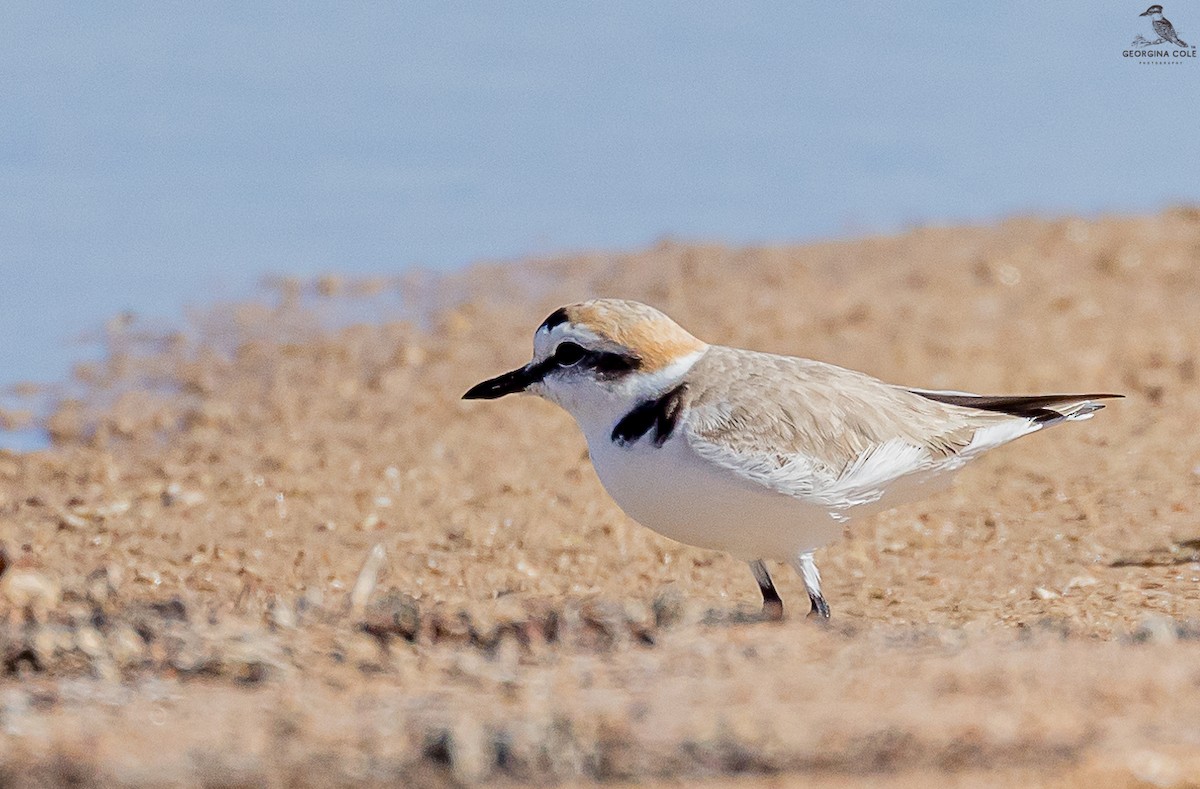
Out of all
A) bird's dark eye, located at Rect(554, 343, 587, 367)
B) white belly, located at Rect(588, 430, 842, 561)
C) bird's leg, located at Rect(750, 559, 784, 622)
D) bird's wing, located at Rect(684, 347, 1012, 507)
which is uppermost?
bird's dark eye, located at Rect(554, 343, 587, 367)

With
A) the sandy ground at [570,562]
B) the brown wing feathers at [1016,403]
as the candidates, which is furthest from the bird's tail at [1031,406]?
the sandy ground at [570,562]

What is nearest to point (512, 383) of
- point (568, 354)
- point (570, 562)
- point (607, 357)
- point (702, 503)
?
point (568, 354)

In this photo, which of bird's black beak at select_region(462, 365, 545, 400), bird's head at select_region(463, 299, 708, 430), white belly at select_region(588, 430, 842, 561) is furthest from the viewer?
bird's black beak at select_region(462, 365, 545, 400)

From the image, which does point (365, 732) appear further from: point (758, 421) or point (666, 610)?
point (758, 421)

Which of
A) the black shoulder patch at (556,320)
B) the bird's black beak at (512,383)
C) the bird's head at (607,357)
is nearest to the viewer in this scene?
the bird's head at (607,357)

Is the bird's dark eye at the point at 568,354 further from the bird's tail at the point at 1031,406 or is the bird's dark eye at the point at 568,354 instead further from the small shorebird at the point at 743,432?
the bird's tail at the point at 1031,406

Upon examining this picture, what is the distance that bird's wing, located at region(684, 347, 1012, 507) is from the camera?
5.43 metres

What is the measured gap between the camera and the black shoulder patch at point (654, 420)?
5.48 metres

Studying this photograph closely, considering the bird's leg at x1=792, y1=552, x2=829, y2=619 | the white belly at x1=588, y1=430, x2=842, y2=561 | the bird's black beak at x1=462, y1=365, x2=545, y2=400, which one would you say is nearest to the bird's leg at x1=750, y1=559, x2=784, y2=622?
the bird's leg at x1=792, y1=552, x2=829, y2=619

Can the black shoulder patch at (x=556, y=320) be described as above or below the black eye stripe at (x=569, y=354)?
above

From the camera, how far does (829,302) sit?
12.5 m

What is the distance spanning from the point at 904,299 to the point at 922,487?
6.74 m

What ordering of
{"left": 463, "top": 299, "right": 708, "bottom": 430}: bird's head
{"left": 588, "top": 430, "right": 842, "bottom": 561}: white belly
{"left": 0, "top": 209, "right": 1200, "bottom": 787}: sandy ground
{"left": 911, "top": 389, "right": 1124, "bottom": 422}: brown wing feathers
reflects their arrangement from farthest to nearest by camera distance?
{"left": 911, "top": 389, "right": 1124, "bottom": 422}: brown wing feathers → {"left": 463, "top": 299, "right": 708, "bottom": 430}: bird's head → {"left": 588, "top": 430, "right": 842, "bottom": 561}: white belly → {"left": 0, "top": 209, "right": 1200, "bottom": 787}: sandy ground

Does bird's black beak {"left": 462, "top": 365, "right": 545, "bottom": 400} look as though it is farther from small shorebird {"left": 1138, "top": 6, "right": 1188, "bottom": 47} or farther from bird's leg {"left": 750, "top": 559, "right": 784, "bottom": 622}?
small shorebird {"left": 1138, "top": 6, "right": 1188, "bottom": 47}
